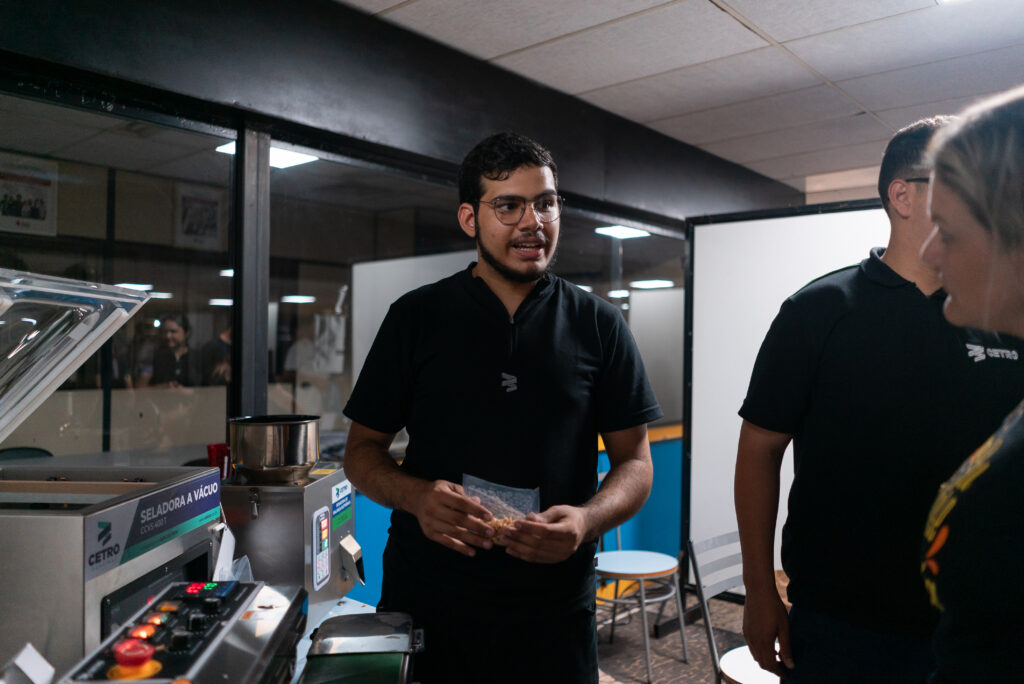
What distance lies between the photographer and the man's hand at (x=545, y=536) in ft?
4.00

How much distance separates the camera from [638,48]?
10.4 ft

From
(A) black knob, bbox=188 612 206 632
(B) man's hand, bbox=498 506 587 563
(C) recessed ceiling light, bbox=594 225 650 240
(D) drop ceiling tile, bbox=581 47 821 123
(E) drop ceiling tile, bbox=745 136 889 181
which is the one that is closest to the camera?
(A) black knob, bbox=188 612 206 632

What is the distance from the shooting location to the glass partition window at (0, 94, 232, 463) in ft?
7.39

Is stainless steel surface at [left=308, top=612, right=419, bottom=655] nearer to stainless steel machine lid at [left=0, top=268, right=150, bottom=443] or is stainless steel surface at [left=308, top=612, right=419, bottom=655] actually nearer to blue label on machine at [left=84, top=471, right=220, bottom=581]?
blue label on machine at [left=84, top=471, right=220, bottom=581]

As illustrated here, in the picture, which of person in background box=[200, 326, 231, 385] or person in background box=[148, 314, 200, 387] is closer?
person in background box=[200, 326, 231, 385]

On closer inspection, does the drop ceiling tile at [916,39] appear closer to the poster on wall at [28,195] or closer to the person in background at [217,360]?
the person in background at [217,360]

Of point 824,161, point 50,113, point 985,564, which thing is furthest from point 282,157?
point 824,161

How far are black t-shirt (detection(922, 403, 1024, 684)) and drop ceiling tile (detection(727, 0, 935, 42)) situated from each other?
2.55 m

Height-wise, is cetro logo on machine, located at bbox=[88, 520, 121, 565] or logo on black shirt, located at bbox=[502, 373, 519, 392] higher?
logo on black shirt, located at bbox=[502, 373, 519, 392]

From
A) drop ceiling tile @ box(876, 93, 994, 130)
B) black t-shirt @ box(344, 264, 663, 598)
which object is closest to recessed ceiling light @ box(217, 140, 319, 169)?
black t-shirt @ box(344, 264, 663, 598)

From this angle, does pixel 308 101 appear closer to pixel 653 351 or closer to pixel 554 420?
pixel 554 420

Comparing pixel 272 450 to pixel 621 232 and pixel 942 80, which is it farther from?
pixel 942 80

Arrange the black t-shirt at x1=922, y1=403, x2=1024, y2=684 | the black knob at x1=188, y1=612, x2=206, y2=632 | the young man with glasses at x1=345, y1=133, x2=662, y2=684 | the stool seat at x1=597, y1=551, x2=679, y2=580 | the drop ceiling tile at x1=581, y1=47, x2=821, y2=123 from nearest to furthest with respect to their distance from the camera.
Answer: the black t-shirt at x1=922, y1=403, x2=1024, y2=684
the black knob at x1=188, y1=612, x2=206, y2=632
the young man with glasses at x1=345, y1=133, x2=662, y2=684
the stool seat at x1=597, y1=551, x2=679, y2=580
the drop ceiling tile at x1=581, y1=47, x2=821, y2=123

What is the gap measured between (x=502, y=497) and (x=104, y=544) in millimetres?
662
